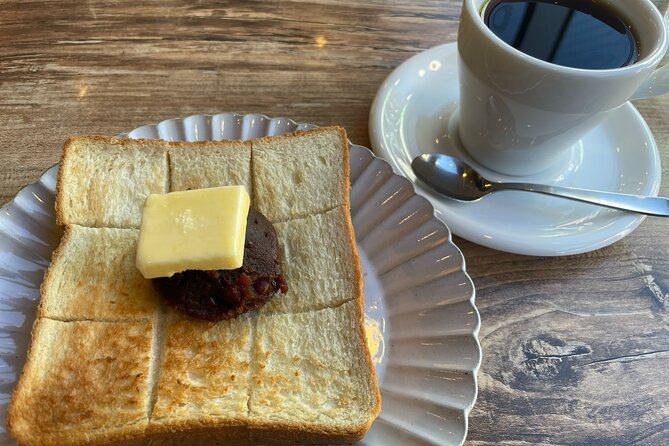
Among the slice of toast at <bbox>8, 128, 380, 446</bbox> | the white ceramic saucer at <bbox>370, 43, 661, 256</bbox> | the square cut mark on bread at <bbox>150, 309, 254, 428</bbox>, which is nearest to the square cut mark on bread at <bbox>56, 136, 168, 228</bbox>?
the slice of toast at <bbox>8, 128, 380, 446</bbox>

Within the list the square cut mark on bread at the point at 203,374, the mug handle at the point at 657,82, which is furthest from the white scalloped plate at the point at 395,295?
the mug handle at the point at 657,82

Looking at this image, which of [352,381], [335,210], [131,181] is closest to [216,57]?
[131,181]

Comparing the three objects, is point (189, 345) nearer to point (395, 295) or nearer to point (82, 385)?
point (82, 385)

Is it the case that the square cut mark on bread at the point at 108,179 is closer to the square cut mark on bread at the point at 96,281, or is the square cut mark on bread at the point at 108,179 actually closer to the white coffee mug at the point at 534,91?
the square cut mark on bread at the point at 96,281

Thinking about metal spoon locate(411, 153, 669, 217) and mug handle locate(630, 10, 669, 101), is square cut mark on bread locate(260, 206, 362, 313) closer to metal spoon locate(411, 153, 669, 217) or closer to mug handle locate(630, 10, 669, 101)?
metal spoon locate(411, 153, 669, 217)

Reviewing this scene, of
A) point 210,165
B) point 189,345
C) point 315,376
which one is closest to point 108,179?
point 210,165

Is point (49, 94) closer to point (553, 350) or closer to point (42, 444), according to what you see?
point (42, 444)
